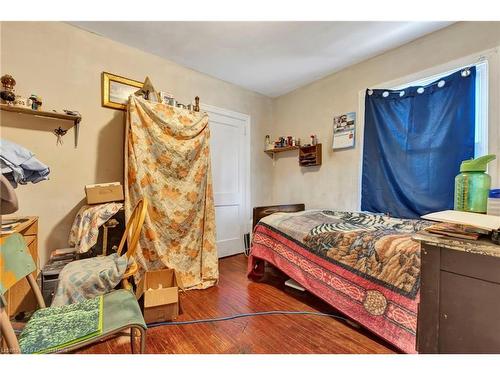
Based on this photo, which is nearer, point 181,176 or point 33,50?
point 33,50

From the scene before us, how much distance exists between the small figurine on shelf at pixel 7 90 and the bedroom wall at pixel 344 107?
10.2ft

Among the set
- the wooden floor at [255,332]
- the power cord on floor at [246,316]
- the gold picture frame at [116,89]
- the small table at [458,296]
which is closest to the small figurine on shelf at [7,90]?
the gold picture frame at [116,89]

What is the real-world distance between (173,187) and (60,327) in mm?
1468

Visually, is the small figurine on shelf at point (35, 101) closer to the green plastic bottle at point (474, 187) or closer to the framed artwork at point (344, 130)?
the green plastic bottle at point (474, 187)

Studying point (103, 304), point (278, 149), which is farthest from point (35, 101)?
point (278, 149)

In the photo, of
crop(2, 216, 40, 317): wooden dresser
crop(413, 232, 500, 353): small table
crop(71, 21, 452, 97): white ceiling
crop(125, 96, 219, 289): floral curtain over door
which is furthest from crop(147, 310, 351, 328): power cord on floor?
crop(71, 21, 452, 97): white ceiling

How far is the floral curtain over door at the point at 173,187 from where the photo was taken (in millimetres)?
2109

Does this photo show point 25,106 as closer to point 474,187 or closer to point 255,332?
point 255,332

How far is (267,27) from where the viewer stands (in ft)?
7.00

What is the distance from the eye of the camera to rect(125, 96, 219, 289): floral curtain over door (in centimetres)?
211

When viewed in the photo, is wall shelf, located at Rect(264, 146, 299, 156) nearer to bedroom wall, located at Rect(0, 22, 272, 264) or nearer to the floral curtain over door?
the floral curtain over door

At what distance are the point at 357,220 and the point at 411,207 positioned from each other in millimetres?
598
